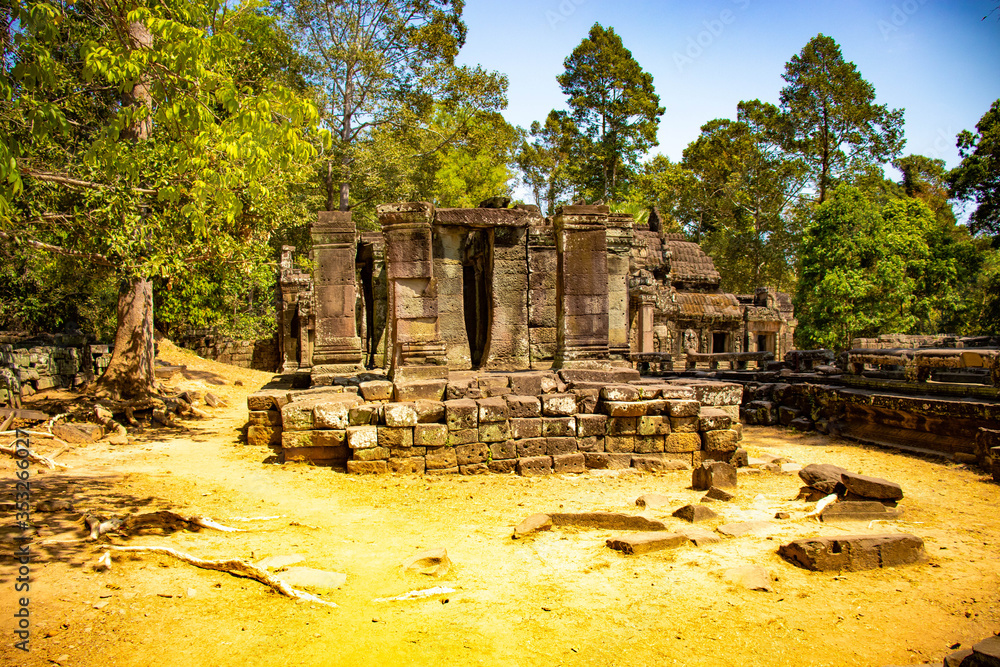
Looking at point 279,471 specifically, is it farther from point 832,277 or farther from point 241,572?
point 832,277

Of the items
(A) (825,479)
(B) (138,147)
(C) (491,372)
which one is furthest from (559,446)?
(B) (138,147)

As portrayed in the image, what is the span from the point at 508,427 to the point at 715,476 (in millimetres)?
2407

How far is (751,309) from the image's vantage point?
2419 centimetres

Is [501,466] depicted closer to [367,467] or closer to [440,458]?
[440,458]

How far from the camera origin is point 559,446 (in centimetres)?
754

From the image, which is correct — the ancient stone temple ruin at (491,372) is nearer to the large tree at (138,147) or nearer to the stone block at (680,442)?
the stone block at (680,442)

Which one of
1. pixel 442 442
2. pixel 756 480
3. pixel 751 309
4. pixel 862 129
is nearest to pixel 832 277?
pixel 751 309

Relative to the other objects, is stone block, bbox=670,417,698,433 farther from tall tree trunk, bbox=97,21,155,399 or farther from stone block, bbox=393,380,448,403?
tall tree trunk, bbox=97,21,155,399

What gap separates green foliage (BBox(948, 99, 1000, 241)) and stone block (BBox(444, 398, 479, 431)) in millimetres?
24915

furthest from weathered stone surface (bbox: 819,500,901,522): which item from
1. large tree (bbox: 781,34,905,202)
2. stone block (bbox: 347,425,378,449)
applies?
large tree (bbox: 781,34,905,202)

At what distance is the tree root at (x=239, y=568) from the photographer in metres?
3.79

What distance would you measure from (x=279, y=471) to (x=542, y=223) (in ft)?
22.4

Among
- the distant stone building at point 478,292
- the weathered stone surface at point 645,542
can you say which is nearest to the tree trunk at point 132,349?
the distant stone building at point 478,292

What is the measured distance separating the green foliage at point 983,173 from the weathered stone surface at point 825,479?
23.7 metres
